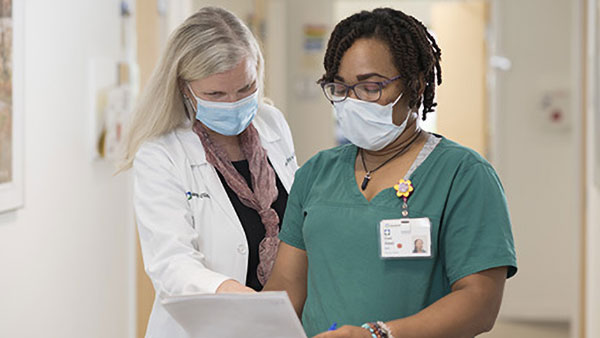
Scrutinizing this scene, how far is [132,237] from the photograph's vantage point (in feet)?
11.3

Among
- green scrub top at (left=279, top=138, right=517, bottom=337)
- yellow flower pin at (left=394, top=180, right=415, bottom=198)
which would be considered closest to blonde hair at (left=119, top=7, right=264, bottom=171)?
green scrub top at (left=279, top=138, right=517, bottom=337)

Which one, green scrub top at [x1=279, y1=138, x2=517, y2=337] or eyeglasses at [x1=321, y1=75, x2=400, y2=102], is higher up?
eyeglasses at [x1=321, y1=75, x2=400, y2=102]

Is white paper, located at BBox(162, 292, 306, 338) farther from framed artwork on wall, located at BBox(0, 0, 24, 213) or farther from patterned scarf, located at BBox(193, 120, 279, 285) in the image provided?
framed artwork on wall, located at BBox(0, 0, 24, 213)

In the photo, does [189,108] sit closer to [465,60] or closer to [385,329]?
[385,329]

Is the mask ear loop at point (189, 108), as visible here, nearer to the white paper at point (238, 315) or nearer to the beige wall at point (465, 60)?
the white paper at point (238, 315)

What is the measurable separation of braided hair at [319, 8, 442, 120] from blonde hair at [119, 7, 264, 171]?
0.47 meters

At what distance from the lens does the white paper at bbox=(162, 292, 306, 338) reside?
1.26 m

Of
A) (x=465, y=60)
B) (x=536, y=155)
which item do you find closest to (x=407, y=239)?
(x=536, y=155)

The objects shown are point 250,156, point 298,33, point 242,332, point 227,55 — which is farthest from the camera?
point 298,33

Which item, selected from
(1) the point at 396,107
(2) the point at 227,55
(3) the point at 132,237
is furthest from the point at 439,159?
(3) the point at 132,237

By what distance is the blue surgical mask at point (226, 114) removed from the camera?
183 cm

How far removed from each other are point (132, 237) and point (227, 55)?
1.83 metres

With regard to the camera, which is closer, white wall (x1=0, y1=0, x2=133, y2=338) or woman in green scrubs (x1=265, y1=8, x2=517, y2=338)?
woman in green scrubs (x1=265, y1=8, x2=517, y2=338)

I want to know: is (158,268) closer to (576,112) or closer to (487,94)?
(576,112)
